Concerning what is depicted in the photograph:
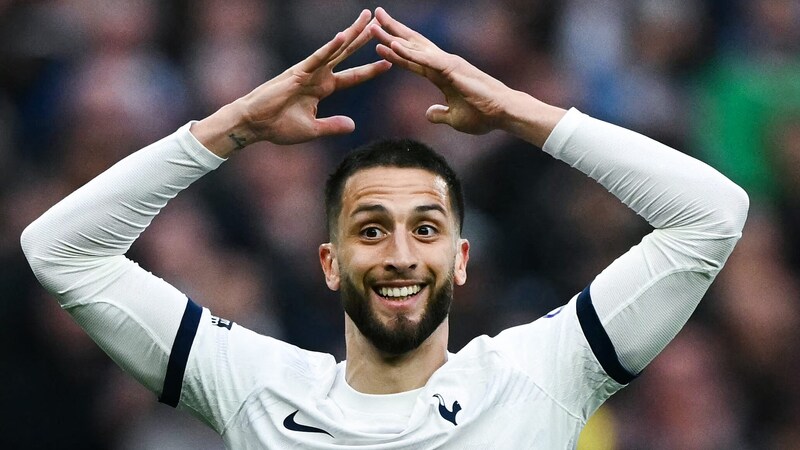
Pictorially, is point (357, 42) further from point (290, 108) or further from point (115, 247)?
point (115, 247)

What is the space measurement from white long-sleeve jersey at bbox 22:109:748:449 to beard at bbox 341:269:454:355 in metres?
0.14

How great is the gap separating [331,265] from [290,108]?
493mm

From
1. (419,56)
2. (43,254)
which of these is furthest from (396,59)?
(43,254)

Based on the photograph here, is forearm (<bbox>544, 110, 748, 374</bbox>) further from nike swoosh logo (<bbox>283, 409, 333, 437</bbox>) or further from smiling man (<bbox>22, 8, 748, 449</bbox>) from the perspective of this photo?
nike swoosh logo (<bbox>283, 409, 333, 437</bbox>)

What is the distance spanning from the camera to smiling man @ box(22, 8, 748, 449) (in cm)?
339

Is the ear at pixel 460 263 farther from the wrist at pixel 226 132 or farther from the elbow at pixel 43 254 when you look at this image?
the elbow at pixel 43 254

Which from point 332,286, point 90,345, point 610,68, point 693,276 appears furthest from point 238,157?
point 693,276

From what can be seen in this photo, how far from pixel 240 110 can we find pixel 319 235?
2.63 metres

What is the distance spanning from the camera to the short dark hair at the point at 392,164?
3686 millimetres

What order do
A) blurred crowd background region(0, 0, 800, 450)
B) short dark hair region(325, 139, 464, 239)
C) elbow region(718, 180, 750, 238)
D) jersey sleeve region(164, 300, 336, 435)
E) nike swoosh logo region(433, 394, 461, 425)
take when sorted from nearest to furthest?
elbow region(718, 180, 750, 238) < nike swoosh logo region(433, 394, 461, 425) < jersey sleeve region(164, 300, 336, 435) < short dark hair region(325, 139, 464, 239) < blurred crowd background region(0, 0, 800, 450)

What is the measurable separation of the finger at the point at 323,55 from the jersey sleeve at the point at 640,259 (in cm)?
62

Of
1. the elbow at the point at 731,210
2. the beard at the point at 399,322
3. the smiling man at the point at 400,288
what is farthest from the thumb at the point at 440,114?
the elbow at the point at 731,210

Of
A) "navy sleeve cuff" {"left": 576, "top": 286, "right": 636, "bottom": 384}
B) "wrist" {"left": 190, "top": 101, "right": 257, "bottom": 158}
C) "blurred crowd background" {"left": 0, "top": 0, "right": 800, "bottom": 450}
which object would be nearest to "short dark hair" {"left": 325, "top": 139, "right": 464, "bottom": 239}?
"wrist" {"left": 190, "top": 101, "right": 257, "bottom": 158}

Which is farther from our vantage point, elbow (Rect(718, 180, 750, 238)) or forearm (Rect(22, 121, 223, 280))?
forearm (Rect(22, 121, 223, 280))
